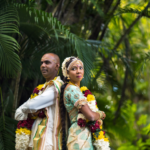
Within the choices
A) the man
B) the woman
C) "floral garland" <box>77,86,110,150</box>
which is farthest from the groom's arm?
"floral garland" <box>77,86,110,150</box>

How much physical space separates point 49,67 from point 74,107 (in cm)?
57

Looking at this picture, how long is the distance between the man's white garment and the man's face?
20 centimetres

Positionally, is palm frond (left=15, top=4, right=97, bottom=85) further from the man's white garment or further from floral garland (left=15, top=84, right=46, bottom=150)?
floral garland (left=15, top=84, right=46, bottom=150)

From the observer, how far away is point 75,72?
211 centimetres

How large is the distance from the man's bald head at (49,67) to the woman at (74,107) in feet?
0.73

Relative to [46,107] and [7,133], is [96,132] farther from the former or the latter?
[7,133]

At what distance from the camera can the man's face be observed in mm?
2344

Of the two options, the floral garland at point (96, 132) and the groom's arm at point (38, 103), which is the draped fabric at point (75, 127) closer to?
the floral garland at point (96, 132)

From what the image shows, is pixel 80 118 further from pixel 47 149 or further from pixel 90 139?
pixel 47 149

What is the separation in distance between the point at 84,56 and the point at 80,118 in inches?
42.9

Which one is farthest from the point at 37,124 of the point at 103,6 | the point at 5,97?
the point at 103,6

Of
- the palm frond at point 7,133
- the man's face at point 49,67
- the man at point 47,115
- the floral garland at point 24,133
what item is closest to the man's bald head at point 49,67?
the man's face at point 49,67

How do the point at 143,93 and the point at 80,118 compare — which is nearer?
the point at 80,118

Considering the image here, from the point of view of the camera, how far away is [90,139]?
6.39 feet
